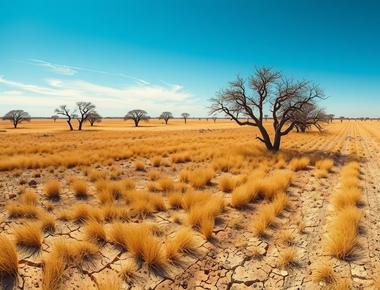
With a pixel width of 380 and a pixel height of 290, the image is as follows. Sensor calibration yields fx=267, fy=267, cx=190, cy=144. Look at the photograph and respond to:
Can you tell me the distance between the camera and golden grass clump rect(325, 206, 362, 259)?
4.78m

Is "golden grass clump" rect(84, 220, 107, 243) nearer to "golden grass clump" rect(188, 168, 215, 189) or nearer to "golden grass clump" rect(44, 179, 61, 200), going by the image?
"golden grass clump" rect(44, 179, 61, 200)

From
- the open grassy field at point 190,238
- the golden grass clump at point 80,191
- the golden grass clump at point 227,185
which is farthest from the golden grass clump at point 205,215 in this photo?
the golden grass clump at point 80,191

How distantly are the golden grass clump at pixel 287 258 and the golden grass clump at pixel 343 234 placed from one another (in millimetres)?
736

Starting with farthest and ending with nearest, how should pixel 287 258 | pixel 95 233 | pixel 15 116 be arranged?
pixel 15 116, pixel 95 233, pixel 287 258

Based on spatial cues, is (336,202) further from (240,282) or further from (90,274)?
(90,274)

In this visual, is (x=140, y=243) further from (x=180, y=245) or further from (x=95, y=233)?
(x=95, y=233)

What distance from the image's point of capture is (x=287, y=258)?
458cm

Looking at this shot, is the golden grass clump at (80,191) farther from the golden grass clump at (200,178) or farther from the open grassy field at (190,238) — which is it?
the golden grass clump at (200,178)

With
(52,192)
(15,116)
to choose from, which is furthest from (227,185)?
(15,116)

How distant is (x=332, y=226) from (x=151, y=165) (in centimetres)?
1063

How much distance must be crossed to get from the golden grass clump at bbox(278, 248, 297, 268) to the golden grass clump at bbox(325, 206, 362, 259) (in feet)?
2.41

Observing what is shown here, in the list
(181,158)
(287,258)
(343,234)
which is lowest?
(287,258)

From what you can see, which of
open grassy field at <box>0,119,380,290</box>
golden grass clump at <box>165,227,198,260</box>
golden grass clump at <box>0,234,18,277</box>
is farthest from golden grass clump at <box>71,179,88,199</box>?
golden grass clump at <box>165,227,198,260</box>

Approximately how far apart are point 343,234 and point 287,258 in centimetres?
138
